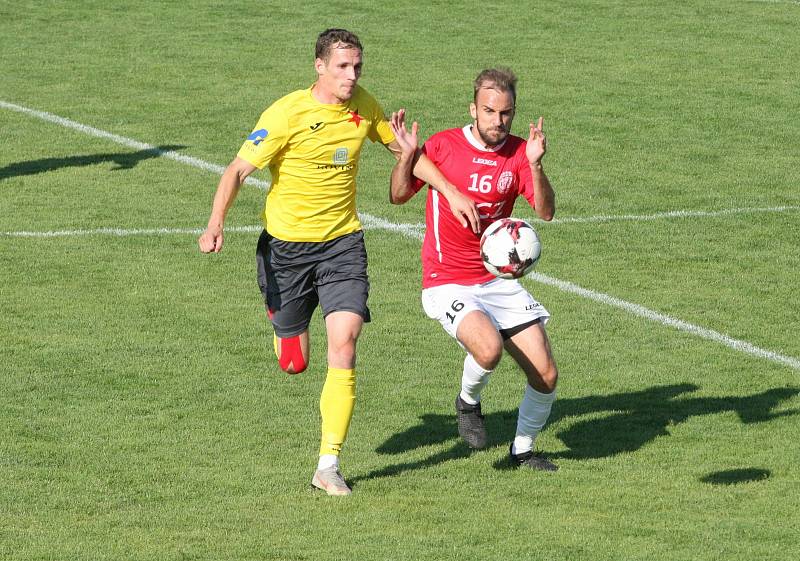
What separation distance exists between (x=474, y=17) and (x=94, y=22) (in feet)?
22.4

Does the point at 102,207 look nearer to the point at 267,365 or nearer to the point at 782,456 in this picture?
the point at 267,365

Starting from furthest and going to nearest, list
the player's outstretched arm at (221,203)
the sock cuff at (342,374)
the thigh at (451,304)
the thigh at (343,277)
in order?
the thigh at (451,304), the thigh at (343,277), the sock cuff at (342,374), the player's outstretched arm at (221,203)

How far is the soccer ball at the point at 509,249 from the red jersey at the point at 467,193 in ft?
0.83

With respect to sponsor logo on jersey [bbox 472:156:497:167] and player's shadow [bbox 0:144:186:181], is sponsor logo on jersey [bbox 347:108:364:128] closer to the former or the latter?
sponsor logo on jersey [bbox 472:156:497:167]

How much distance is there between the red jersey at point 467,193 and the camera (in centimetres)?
886

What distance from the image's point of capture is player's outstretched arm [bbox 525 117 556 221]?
846cm

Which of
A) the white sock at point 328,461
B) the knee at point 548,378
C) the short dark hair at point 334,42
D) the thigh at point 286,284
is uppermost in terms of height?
the short dark hair at point 334,42

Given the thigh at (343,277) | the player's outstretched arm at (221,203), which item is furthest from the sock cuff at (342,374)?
the player's outstretched arm at (221,203)

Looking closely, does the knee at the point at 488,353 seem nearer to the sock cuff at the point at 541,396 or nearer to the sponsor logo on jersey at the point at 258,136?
the sock cuff at the point at 541,396

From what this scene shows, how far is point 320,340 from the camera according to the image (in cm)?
1156

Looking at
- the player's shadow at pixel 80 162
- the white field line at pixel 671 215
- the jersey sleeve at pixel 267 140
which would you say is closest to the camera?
the jersey sleeve at pixel 267 140

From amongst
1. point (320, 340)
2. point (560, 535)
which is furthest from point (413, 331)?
point (560, 535)

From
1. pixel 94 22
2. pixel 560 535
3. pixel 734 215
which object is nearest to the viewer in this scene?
pixel 560 535

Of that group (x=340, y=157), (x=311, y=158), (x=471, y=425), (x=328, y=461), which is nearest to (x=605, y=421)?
(x=471, y=425)
